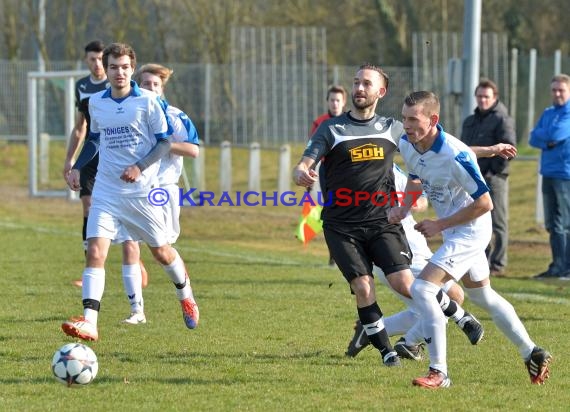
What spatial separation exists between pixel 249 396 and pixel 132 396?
65 cm

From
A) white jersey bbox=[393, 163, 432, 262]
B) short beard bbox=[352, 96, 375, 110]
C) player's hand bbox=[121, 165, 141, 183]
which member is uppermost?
short beard bbox=[352, 96, 375, 110]

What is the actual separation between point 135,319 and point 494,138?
214 inches

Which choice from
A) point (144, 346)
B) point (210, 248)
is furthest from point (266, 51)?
point (144, 346)

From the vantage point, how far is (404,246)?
7.60 m

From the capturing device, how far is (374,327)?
289 inches

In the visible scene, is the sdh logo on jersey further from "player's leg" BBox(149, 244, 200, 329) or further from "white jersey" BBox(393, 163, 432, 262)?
"player's leg" BBox(149, 244, 200, 329)

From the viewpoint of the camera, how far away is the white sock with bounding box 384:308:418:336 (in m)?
7.84

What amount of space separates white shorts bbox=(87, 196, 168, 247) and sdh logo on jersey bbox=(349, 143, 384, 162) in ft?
5.74

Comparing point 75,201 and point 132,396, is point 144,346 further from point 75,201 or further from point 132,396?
point 75,201

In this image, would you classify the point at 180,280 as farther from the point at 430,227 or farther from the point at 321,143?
the point at 430,227

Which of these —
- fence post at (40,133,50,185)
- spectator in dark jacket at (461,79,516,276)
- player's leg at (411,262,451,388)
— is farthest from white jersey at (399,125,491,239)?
fence post at (40,133,50,185)

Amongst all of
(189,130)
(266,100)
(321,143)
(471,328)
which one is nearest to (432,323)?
(471,328)

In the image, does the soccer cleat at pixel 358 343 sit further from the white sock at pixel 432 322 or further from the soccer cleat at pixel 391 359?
the white sock at pixel 432 322

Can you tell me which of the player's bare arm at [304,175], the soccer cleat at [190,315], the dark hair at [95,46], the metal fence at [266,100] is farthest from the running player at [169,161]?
the metal fence at [266,100]
